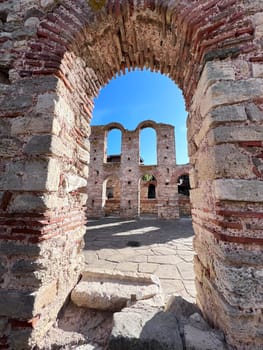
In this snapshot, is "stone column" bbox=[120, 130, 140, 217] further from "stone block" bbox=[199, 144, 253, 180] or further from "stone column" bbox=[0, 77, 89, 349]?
"stone block" bbox=[199, 144, 253, 180]

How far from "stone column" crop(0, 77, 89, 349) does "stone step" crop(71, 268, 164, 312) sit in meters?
0.22

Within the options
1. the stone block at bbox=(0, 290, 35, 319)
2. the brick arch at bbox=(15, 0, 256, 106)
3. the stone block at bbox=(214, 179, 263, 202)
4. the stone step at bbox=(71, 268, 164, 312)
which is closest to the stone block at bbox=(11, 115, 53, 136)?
the brick arch at bbox=(15, 0, 256, 106)

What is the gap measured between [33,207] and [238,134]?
198 centimetres

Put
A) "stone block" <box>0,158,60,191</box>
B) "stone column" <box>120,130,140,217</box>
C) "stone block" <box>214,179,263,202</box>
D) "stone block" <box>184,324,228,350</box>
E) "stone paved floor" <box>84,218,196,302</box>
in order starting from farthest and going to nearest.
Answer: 1. "stone column" <box>120,130,140,217</box>
2. "stone paved floor" <box>84,218,196,302</box>
3. "stone block" <box>0,158,60,191</box>
4. "stone block" <box>214,179,263,202</box>
5. "stone block" <box>184,324,228,350</box>

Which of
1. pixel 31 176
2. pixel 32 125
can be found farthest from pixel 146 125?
pixel 31 176

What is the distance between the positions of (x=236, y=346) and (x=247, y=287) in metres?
0.41

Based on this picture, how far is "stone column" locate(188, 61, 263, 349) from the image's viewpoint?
3.93ft

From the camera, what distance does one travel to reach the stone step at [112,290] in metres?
1.96

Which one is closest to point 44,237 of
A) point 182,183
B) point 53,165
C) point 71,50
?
point 53,165

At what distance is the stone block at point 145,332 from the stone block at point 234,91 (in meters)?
1.94

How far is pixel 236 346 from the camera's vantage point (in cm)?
117

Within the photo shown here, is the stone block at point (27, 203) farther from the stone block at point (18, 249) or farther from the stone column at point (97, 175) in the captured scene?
the stone column at point (97, 175)

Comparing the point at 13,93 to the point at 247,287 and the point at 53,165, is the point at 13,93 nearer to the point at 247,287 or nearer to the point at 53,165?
the point at 53,165

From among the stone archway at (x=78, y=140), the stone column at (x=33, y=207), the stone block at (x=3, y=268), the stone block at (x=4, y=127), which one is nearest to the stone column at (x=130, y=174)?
the stone archway at (x=78, y=140)
